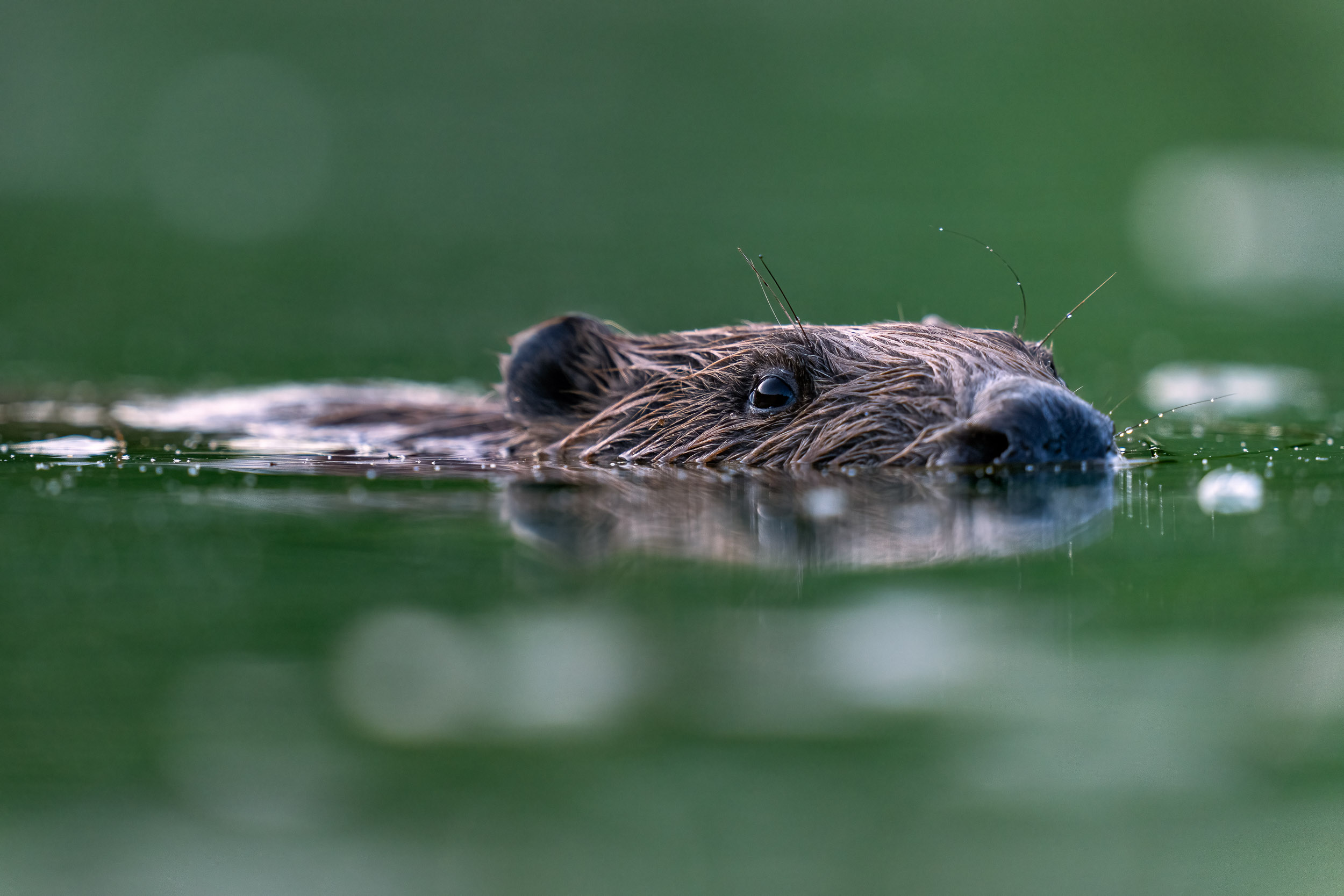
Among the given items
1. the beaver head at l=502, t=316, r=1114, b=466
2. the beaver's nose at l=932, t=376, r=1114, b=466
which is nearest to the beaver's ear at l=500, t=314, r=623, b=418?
the beaver head at l=502, t=316, r=1114, b=466

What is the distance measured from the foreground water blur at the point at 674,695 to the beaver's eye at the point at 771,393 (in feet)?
2.54

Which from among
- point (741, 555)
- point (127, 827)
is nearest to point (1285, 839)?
point (741, 555)

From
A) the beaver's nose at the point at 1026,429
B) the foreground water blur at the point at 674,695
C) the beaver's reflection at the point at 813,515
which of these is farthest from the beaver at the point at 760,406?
the foreground water blur at the point at 674,695

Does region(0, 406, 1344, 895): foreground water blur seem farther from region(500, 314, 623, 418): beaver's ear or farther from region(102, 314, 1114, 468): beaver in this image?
region(500, 314, 623, 418): beaver's ear

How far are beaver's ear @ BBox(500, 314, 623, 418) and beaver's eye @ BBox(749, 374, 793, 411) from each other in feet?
2.88

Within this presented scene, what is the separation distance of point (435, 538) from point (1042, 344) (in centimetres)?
287

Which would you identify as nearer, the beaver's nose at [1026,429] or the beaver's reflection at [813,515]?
the beaver's reflection at [813,515]

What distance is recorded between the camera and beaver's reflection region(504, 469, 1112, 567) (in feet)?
13.0

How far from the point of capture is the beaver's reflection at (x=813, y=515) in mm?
3975

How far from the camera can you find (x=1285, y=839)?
7.84ft

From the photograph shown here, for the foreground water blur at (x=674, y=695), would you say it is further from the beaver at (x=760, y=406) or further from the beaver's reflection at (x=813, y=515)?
the beaver at (x=760, y=406)

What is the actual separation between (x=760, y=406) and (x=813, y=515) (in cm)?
114

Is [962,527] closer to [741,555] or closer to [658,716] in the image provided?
[741,555]

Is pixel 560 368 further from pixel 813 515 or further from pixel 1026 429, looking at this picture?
pixel 1026 429
